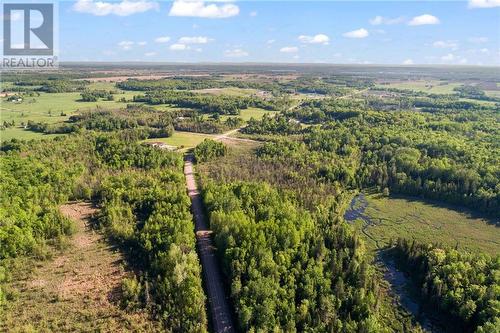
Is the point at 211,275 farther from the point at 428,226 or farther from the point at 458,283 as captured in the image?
the point at 428,226

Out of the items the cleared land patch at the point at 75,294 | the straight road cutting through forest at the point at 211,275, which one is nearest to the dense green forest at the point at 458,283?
the straight road cutting through forest at the point at 211,275

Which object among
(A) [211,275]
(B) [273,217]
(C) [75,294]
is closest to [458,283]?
(B) [273,217]

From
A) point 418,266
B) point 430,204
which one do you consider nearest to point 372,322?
point 418,266

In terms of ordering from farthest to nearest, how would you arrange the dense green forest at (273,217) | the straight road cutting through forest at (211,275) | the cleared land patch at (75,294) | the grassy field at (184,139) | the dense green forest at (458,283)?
the grassy field at (184,139) < the dense green forest at (273,217) < the straight road cutting through forest at (211,275) < the dense green forest at (458,283) < the cleared land patch at (75,294)

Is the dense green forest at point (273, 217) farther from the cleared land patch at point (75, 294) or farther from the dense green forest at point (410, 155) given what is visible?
the cleared land patch at point (75, 294)

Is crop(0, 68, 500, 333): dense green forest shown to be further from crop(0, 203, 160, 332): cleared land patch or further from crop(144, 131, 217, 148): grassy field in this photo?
crop(0, 203, 160, 332): cleared land patch

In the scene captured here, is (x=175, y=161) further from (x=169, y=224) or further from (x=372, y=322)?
(x=372, y=322)

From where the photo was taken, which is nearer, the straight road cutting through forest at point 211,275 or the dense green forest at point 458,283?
the dense green forest at point 458,283
